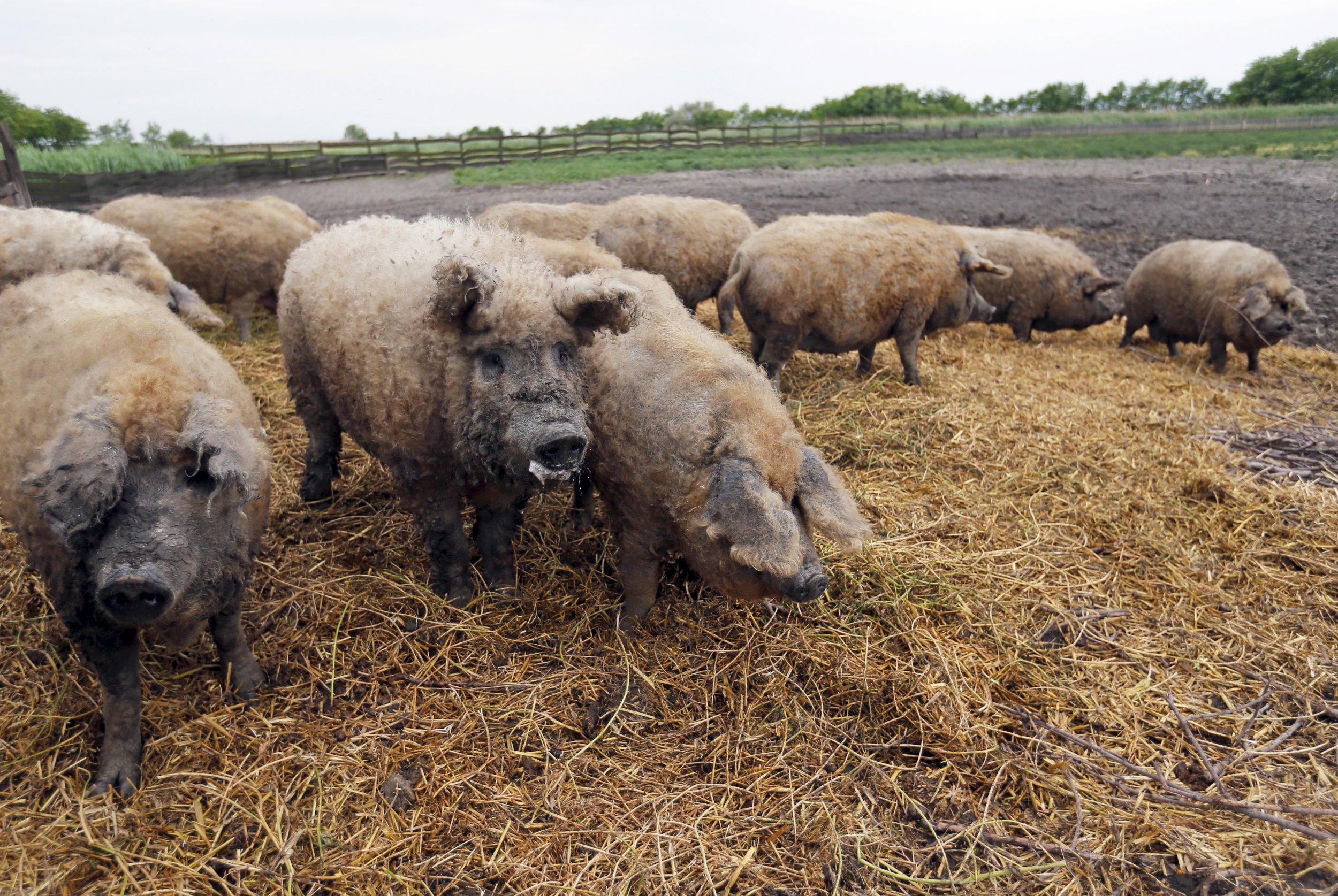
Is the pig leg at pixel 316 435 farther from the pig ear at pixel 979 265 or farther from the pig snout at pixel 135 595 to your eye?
the pig ear at pixel 979 265

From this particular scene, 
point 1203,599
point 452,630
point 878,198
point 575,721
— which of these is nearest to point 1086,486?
point 1203,599

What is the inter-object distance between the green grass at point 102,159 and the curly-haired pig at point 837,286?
16991 millimetres

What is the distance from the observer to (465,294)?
348 centimetres

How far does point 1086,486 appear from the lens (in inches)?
229

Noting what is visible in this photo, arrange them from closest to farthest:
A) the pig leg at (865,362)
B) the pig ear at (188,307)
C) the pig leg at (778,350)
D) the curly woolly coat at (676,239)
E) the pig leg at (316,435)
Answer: the pig leg at (316,435)
the pig ear at (188,307)
the pig leg at (778,350)
the pig leg at (865,362)
the curly woolly coat at (676,239)

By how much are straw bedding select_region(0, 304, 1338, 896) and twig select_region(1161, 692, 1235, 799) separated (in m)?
0.02

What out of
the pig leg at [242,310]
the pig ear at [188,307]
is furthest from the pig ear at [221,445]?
the pig leg at [242,310]

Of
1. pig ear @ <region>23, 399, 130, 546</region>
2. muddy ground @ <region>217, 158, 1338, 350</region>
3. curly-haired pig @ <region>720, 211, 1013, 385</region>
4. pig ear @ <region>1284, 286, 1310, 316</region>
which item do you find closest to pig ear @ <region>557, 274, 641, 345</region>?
pig ear @ <region>23, 399, 130, 546</region>

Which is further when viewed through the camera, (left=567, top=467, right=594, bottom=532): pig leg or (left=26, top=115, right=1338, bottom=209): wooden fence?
(left=26, top=115, right=1338, bottom=209): wooden fence

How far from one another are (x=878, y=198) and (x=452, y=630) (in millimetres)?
18503

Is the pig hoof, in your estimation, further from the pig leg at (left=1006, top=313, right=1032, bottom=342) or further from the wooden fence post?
the pig leg at (left=1006, top=313, right=1032, bottom=342)

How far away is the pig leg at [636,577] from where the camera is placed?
407cm

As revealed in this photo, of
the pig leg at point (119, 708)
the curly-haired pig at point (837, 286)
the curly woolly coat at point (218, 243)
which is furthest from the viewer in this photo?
the curly woolly coat at point (218, 243)

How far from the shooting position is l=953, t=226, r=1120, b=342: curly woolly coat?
35.6 feet
